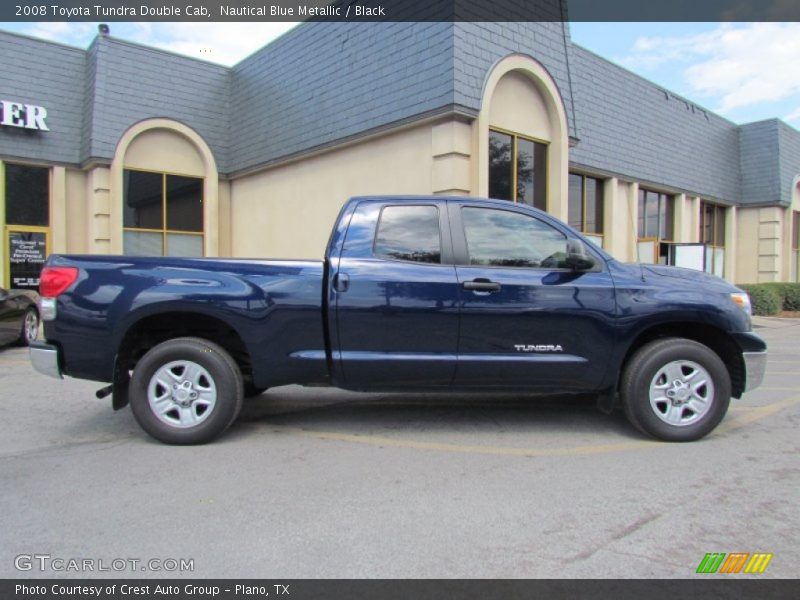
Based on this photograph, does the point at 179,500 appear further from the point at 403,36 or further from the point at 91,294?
the point at 403,36

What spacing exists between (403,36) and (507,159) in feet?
9.90

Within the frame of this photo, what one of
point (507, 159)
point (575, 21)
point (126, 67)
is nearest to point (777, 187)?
point (575, 21)

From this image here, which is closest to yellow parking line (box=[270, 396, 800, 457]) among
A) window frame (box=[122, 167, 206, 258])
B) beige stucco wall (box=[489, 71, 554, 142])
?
beige stucco wall (box=[489, 71, 554, 142])

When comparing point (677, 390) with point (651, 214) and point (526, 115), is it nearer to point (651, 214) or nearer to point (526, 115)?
point (526, 115)

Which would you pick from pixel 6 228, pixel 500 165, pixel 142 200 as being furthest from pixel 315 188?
pixel 6 228

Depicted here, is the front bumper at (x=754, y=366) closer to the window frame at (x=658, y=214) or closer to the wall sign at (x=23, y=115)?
the window frame at (x=658, y=214)

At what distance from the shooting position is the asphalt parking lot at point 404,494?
2.85 meters

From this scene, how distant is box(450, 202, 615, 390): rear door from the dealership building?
220 inches

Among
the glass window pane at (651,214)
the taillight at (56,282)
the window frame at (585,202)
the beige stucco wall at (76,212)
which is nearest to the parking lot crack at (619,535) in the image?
the taillight at (56,282)

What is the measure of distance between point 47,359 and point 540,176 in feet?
32.2

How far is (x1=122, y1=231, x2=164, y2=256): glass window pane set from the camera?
14.6m

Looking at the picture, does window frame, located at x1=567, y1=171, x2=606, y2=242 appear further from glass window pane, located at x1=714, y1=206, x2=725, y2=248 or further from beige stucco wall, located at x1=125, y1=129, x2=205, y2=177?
beige stucco wall, located at x1=125, y1=129, x2=205, y2=177

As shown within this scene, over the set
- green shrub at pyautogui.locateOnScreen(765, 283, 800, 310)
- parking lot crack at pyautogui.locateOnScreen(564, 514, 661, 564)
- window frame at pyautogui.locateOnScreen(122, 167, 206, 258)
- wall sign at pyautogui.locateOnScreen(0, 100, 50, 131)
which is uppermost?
wall sign at pyautogui.locateOnScreen(0, 100, 50, 131)

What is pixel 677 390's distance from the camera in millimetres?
4531
